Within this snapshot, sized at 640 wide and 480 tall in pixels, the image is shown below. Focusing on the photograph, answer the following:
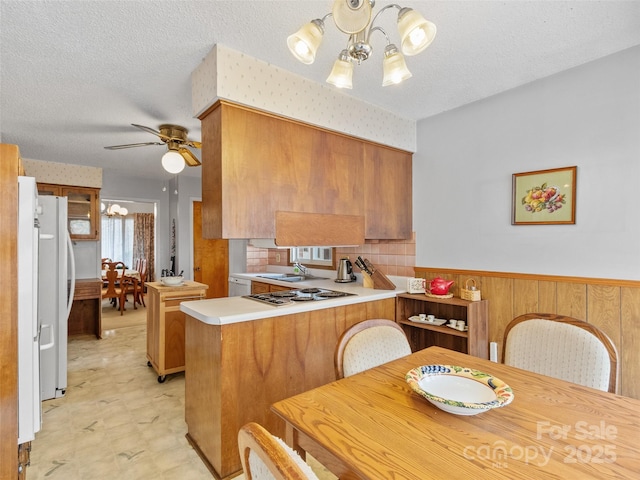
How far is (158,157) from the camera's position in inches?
166

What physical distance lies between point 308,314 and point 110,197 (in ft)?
15.2

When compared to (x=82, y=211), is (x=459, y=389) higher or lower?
lower

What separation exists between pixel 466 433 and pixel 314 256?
124 inches

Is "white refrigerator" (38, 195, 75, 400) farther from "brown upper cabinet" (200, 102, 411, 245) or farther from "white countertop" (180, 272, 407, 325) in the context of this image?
"brown upper cabinet" (200, 102, 411, 245)

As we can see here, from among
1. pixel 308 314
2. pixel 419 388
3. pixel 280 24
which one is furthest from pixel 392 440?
pixel 280 24

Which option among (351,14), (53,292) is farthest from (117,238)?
(351,14)

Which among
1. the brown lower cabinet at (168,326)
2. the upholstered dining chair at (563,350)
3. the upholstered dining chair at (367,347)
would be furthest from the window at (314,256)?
the upholstered dining chair at (563,350)

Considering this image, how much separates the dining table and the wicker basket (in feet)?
4.04

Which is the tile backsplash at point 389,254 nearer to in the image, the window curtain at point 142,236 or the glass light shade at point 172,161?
the glass light shade at point 172,161

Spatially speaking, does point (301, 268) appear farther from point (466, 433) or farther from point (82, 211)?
point (82, 211)

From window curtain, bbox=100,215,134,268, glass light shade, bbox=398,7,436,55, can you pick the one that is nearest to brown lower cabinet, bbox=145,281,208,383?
glass light shade, bbox=398,7,436,55

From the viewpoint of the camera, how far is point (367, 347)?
1.49 m

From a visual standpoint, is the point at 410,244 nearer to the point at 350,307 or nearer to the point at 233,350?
the point at 350,307

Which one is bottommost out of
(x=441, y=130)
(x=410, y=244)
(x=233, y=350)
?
(x=233, y=350)
